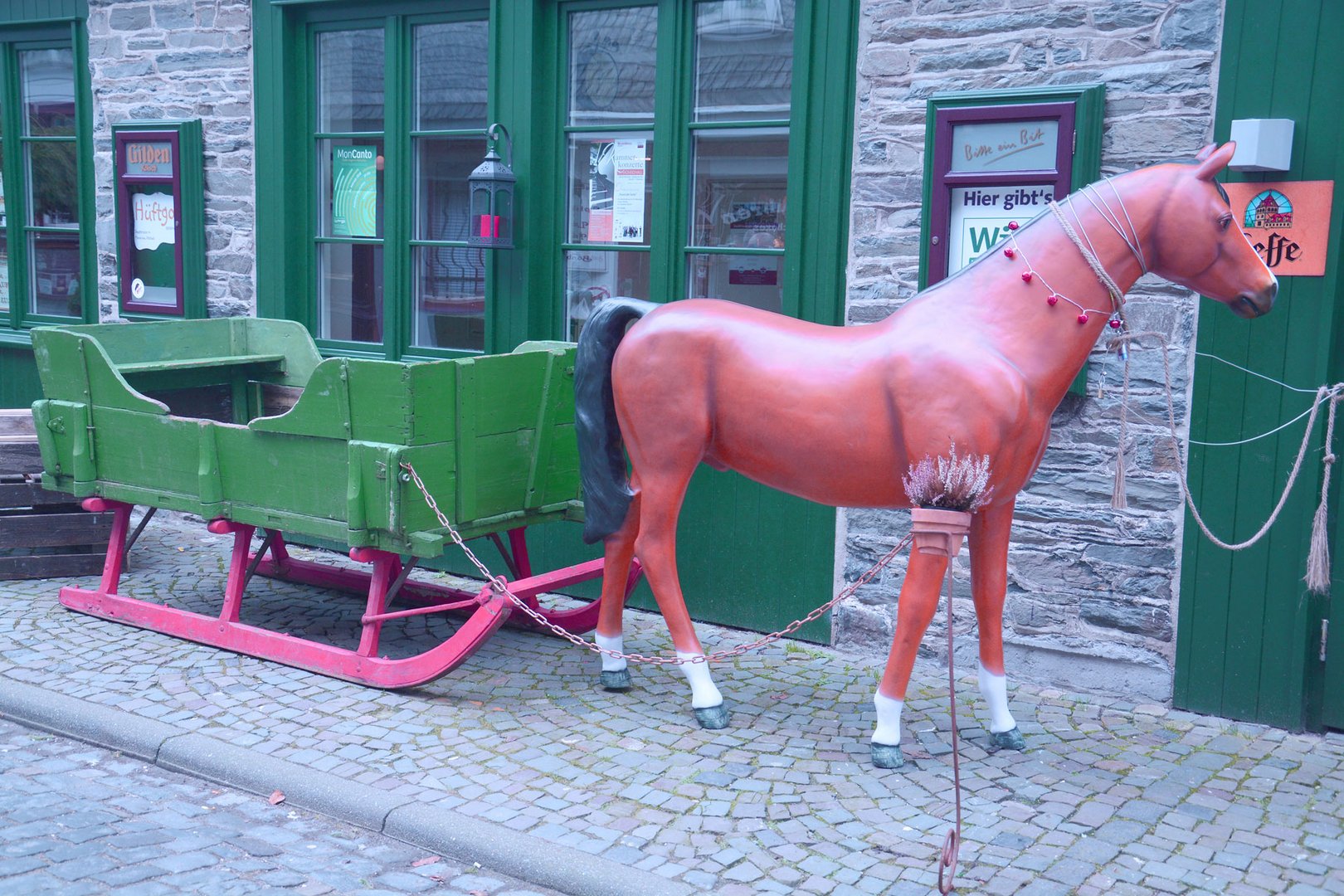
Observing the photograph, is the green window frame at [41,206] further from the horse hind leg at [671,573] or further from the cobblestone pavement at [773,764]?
the horse hind leg at [671,573]

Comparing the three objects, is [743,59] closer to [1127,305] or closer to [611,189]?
[611,189]

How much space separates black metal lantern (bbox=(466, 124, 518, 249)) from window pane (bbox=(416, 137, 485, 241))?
538 mm

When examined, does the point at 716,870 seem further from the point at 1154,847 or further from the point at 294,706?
the point at 294,706

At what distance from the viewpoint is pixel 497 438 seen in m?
5.36

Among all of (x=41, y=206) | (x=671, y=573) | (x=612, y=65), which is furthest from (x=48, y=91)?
(x=671, y=573)

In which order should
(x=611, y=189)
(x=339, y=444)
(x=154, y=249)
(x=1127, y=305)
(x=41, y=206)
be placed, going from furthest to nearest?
1. (x=41, y=206)
2. (x=154, y=249)
3. (x=611, y=189)
4. (x=1127, y=305)
5. (x=339, y=444)

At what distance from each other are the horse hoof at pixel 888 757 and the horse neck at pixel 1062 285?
139 centimetres

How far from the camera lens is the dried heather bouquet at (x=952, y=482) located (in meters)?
4.29

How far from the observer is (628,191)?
6.72 metres

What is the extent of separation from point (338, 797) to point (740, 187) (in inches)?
141

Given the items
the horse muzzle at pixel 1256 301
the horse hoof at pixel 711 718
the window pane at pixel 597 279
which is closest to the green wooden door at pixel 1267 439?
the horse muzzle at pixel 1256 301

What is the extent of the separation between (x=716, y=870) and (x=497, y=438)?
7.30 feet

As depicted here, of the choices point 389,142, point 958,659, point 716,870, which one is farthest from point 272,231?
point 716,870

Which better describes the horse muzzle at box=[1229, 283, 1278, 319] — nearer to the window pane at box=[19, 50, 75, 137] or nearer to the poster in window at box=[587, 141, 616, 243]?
the poster in window at box=[587, 141, 616, 243]
